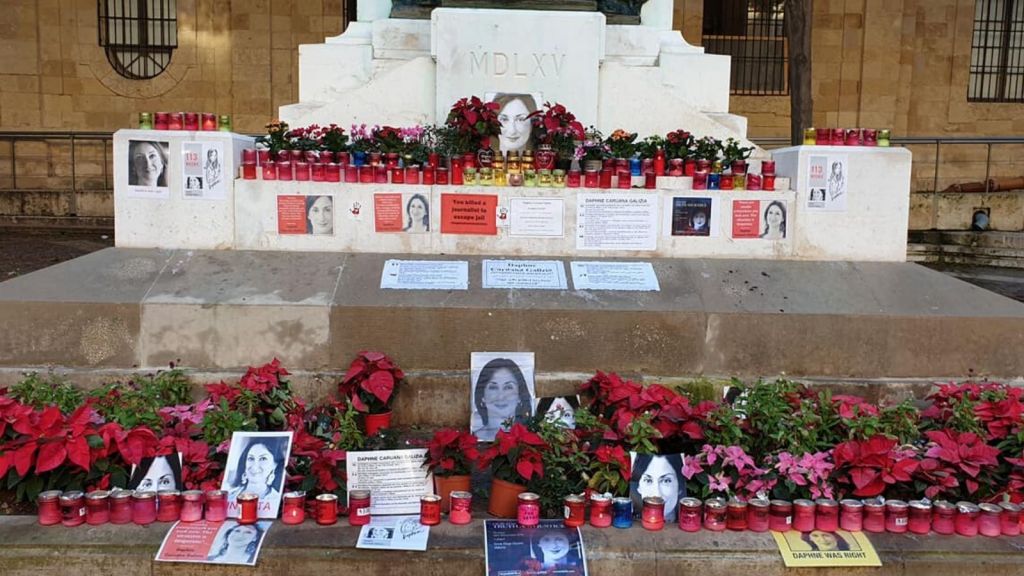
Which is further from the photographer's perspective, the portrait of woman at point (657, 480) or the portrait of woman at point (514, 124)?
the portrait of woman at point (514, 124)

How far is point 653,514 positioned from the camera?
3623mm

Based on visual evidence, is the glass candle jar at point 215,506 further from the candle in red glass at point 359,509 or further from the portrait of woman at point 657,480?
the portrait of woman at point 657,480

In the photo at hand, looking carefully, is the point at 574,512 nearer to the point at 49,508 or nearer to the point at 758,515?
the point at 758,515

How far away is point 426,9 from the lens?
7.68m

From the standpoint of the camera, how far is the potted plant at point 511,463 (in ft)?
12.2

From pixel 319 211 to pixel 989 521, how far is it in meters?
4.45

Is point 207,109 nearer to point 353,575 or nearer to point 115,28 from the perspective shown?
point 115,28

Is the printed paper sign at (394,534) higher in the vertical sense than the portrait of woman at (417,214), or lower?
lower

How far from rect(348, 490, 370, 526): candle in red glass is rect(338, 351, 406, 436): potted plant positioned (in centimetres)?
115

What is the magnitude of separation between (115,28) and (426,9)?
12.0 m

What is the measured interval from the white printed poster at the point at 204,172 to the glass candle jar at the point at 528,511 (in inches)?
140

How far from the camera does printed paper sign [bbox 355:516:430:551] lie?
3.44 meters

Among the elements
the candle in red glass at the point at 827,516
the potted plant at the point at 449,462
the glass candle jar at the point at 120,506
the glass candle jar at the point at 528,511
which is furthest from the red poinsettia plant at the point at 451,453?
the candle in red glass at the point at 827,516

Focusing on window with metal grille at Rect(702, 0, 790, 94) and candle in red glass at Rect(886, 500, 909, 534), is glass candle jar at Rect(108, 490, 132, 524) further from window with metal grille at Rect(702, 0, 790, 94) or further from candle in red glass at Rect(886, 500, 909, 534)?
window with metal grille at Rect(702, 0, 790, 94)
